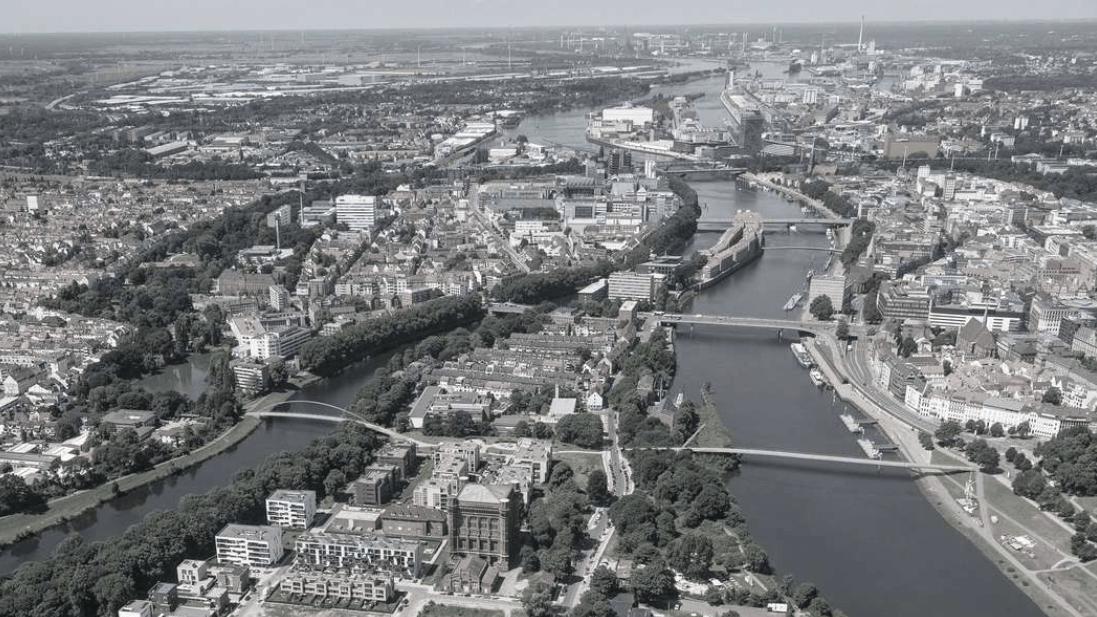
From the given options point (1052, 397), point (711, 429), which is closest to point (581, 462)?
point (711, 429)

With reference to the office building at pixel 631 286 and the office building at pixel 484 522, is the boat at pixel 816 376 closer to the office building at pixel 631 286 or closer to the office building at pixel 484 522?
the office building at pixel 631 286

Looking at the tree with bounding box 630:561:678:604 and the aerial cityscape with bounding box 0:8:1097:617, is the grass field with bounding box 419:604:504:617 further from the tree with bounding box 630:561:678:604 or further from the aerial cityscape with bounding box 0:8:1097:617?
the tree with bounding box 630:561:678:604

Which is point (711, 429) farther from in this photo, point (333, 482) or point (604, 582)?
point (333, 482)

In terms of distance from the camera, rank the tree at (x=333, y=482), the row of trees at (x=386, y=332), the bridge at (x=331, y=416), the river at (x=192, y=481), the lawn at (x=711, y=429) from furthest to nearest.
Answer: the row of trees at (x=386, y=332) → the bridge at (x=331, y=416) → the lawn at (x=711, y=429) → the tree at (x=333, y=482) → the river at (x=192, y=481)

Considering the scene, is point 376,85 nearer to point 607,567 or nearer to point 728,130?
point 728,130

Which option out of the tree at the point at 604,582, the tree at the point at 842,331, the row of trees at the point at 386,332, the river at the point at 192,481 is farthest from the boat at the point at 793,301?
the tree at the point at 604,582

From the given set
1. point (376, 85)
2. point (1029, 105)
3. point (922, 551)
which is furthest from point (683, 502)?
point (376, 85)
